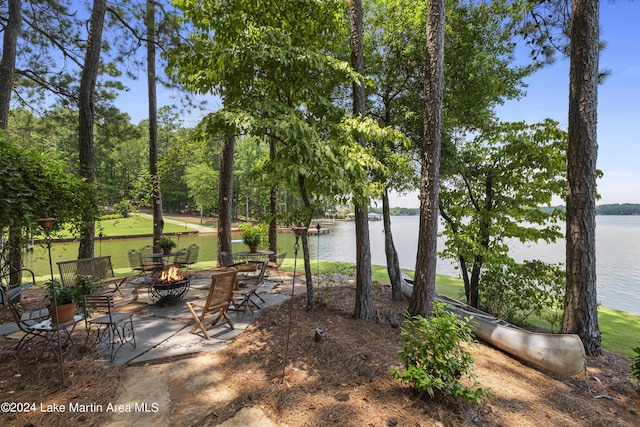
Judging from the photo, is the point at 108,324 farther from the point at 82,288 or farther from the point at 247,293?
the point at 247,293

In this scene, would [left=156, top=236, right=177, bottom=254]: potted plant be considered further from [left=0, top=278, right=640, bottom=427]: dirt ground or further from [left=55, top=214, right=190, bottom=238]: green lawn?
[left=55, top=214, right=190, bottom=238]: green lawn

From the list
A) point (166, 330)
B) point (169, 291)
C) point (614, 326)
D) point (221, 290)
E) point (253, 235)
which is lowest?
point (614, 326)

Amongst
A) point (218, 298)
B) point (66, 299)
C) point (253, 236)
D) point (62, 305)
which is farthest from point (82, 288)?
point (253, 236)

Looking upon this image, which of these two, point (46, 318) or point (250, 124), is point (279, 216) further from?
point (46, 318)

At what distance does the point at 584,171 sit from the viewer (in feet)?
14.7

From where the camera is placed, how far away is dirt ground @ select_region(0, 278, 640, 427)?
257 centimetres

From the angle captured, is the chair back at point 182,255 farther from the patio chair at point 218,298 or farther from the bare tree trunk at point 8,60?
the patio chair at point 218,298

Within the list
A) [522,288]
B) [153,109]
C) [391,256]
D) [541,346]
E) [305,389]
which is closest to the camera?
[305,389]

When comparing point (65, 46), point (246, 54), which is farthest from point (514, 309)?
point (65, 46)

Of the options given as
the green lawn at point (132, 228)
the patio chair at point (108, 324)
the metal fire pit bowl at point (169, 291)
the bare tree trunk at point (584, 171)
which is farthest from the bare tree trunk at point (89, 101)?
the green lawn at point (132, 228)

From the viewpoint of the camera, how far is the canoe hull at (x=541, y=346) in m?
3.70

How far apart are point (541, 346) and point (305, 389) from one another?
10.7ft

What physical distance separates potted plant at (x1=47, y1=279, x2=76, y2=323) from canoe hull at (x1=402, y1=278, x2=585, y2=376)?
179 inches

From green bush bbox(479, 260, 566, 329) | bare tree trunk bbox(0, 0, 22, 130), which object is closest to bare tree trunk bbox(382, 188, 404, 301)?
green bush bbox(479, 260, 566, 329)
